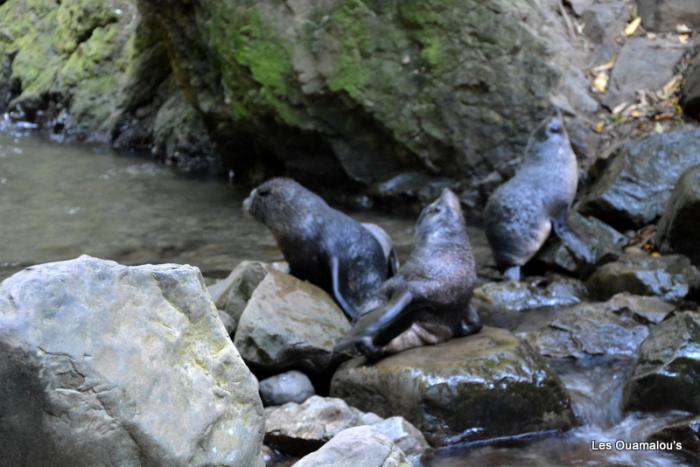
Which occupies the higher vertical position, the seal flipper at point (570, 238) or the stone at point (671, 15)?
the stone at point (671, 15)

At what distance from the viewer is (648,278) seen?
6.76 meters

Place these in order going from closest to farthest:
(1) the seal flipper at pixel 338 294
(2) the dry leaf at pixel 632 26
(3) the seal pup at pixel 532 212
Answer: (1) the seal flipper at pixel 338 294
(3) the seal pup at pixel 532 212
(2) the dry leaf at pixel 632 26

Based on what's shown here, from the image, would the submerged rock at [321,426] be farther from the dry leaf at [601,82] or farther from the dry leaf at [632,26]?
the dry leaf at [632,26]

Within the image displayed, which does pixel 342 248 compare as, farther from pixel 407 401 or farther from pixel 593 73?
pixel 593 73

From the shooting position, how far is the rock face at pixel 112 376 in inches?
100

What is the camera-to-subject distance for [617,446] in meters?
4.72

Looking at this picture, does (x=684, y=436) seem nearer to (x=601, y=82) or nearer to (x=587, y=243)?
(x=587, y=243)

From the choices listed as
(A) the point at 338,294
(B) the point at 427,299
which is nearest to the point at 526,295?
(A) the point at 338,294

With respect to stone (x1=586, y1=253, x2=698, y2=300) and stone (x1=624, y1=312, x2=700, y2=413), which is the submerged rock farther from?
stone (x1=586, y1=253, x2=698, y2=300)

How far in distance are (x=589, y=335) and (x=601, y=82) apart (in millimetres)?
4836

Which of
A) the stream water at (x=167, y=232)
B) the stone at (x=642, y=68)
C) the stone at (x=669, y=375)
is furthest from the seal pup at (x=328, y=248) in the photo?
the stone at (x=642, y=68)

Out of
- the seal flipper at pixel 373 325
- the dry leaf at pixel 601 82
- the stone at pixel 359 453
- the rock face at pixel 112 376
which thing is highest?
the rock face at pixel 112 376

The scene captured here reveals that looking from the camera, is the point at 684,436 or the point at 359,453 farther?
the point at 684,436

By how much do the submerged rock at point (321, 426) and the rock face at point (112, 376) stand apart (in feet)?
5.58
